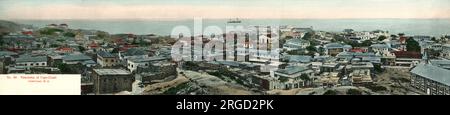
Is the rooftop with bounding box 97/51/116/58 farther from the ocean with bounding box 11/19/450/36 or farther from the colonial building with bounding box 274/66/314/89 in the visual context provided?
the colonial building with bounding box 274/66/314/89

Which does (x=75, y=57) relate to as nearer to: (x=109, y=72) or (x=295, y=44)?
(x=109, y=72)

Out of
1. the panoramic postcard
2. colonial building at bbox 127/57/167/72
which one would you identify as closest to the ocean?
the panoramic postcard

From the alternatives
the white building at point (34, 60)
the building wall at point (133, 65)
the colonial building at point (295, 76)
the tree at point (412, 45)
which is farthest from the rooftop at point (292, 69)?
the white building at point (34, 60)

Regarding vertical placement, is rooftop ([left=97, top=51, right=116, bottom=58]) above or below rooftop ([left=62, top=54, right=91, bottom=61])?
above

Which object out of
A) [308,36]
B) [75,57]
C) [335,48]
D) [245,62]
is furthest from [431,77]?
[75,57]

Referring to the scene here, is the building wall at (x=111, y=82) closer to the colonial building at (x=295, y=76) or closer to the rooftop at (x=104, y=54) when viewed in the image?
the rooftop at (x=104, y=54)

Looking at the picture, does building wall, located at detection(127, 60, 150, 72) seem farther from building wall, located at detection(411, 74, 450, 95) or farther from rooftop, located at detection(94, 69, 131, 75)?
building wall, located at detection(411, 74, 450, 95)

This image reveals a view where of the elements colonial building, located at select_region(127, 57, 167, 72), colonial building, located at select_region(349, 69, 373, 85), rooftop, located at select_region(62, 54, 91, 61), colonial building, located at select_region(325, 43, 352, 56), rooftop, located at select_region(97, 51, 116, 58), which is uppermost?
colonial building, located at select_region(325, 43, 352, 56)
